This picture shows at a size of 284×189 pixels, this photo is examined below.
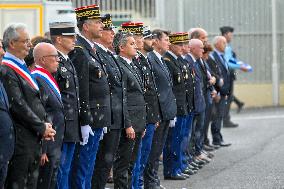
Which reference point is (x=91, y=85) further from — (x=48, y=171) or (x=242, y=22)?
(x=242, y=22)

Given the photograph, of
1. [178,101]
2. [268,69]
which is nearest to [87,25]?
[178,101]

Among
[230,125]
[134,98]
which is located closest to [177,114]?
[134,98]

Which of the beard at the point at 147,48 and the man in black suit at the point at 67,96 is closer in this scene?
the man in black suit at the point at 67,96

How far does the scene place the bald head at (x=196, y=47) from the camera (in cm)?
1501

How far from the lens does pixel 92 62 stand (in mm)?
10008

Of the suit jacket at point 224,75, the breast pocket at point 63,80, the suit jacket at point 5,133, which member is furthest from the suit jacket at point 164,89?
the suit jacket at point 224,75

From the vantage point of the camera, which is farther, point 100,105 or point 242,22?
point 242,22

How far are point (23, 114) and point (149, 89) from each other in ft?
12.0

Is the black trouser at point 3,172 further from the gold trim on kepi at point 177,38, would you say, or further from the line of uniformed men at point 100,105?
the gold trim on kepi at point 177,38

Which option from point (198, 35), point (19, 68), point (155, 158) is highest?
point (19, 68)

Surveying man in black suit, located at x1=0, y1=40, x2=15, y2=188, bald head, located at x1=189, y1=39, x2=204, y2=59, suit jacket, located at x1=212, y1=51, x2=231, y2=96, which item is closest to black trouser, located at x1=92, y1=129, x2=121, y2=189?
man in black suit, located at x1=0, y1=40, x2=15, y2=188

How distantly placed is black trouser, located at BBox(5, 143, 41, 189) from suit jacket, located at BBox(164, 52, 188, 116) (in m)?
5.15

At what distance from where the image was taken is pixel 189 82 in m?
14.0

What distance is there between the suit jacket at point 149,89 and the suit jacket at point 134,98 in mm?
719
